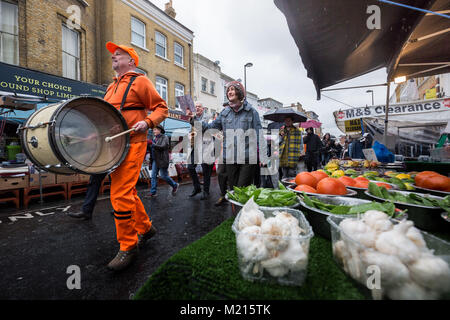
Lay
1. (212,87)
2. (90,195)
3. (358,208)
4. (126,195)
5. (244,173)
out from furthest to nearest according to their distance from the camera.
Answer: (212,87)
(90,195)
(244,173)
(126,195)
(358,208)

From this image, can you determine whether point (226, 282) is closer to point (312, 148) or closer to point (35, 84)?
point (312, 148)

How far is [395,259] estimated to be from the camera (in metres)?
0.55

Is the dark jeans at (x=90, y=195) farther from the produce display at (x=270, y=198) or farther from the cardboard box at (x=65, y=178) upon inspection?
the produce display at (x=270, y=198)

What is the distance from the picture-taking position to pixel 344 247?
2.31 ft

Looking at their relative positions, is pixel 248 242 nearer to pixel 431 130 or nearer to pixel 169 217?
pixel 169 217

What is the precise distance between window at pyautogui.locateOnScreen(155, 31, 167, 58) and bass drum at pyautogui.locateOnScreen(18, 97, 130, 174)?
562 inches

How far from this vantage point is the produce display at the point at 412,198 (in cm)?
99

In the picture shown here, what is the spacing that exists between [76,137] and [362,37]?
3.59m

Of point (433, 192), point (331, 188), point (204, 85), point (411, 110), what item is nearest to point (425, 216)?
point (331, 188)

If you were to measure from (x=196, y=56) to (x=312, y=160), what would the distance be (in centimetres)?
1488

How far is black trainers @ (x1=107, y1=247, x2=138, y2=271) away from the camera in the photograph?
6.15 feet

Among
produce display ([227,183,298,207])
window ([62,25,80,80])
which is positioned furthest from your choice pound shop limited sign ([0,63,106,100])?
produce display ([227,183,298,207])

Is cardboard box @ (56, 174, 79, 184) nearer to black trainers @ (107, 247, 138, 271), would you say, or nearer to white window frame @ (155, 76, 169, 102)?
black trainers @ (107, 247, 138, 271)

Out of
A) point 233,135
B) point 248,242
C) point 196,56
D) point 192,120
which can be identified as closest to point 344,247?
point 248,242
